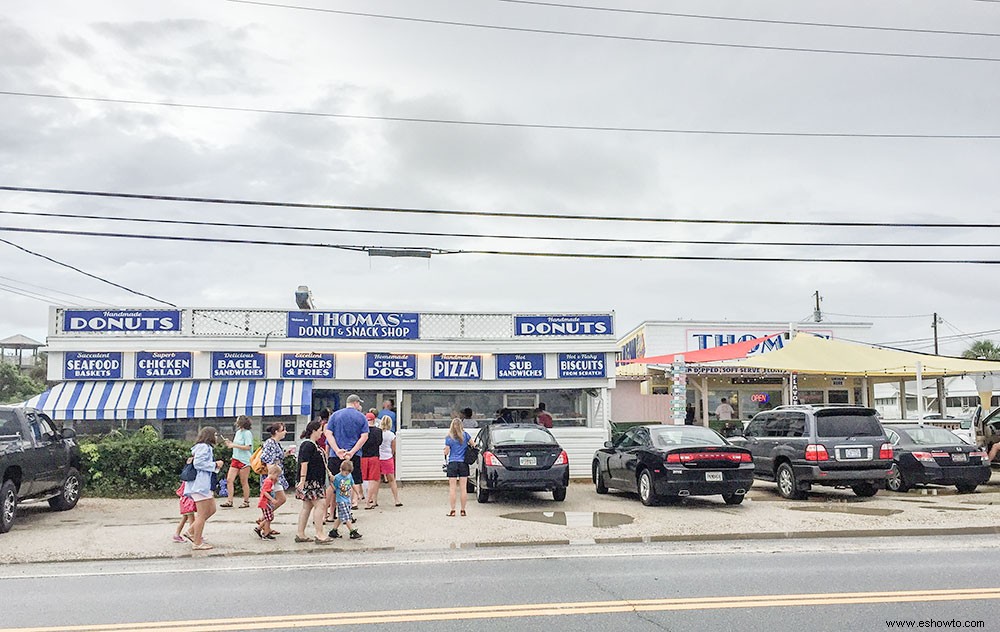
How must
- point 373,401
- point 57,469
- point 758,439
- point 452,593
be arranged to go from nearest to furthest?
point 452,593 → point 57,469 → point 758,439 → point 373,401

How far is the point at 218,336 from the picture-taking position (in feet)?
65.0

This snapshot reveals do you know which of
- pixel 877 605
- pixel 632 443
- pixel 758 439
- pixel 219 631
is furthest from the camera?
pixel 758 439

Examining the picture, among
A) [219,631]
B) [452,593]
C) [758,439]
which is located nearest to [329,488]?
[452,593]

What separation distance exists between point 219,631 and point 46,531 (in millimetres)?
7570

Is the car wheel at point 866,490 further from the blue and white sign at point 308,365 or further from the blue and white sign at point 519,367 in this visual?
the blue and white sign at point 308,365

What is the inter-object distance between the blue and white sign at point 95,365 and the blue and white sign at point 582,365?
1061 cm

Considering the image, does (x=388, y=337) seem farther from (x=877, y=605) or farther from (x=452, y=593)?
(x=877, y=605)

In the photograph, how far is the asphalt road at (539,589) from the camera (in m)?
6.72

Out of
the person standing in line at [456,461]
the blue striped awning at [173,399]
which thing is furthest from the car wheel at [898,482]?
the blue striped awning at [173,399]

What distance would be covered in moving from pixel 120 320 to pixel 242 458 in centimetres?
678

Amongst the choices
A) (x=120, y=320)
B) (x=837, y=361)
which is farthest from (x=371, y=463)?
(x=837, y=361)

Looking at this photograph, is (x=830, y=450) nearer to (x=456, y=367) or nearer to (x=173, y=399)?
(x=456, y=367)

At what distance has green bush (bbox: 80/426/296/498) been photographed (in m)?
16.5

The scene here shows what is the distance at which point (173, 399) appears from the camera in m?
19.4
